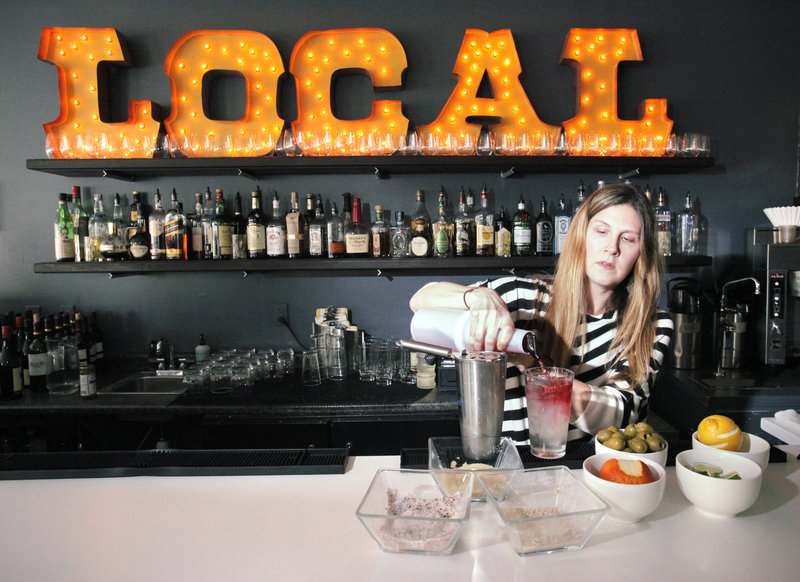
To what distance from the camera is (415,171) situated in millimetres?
2777

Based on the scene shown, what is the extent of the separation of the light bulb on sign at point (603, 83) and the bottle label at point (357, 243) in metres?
1.13

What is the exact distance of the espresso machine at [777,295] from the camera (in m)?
2.44

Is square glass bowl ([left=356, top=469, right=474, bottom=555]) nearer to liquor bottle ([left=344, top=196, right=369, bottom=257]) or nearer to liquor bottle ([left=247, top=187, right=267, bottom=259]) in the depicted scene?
liquor bottle ([left=344, top=196, right=369, bottom=257])

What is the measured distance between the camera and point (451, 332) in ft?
4.23

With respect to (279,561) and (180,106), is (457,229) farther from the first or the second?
(279,561)

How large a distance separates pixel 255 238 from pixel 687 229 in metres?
2.13

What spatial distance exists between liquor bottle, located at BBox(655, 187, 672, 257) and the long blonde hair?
112 cm

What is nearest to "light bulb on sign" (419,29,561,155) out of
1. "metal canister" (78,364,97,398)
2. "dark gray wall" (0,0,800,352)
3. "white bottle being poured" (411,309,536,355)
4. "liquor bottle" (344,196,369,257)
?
"dark gray wall" (0,0,800,352)

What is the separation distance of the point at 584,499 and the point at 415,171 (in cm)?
211

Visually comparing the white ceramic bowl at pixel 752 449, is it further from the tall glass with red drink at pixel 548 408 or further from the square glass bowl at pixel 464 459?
the square glass bowl at pixel 464 459

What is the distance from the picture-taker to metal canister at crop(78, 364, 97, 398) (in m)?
2.36

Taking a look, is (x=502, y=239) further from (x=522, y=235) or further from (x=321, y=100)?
(x=321, y=100)

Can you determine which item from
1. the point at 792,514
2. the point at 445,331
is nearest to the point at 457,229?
the point at 445,331

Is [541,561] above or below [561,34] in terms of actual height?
below
